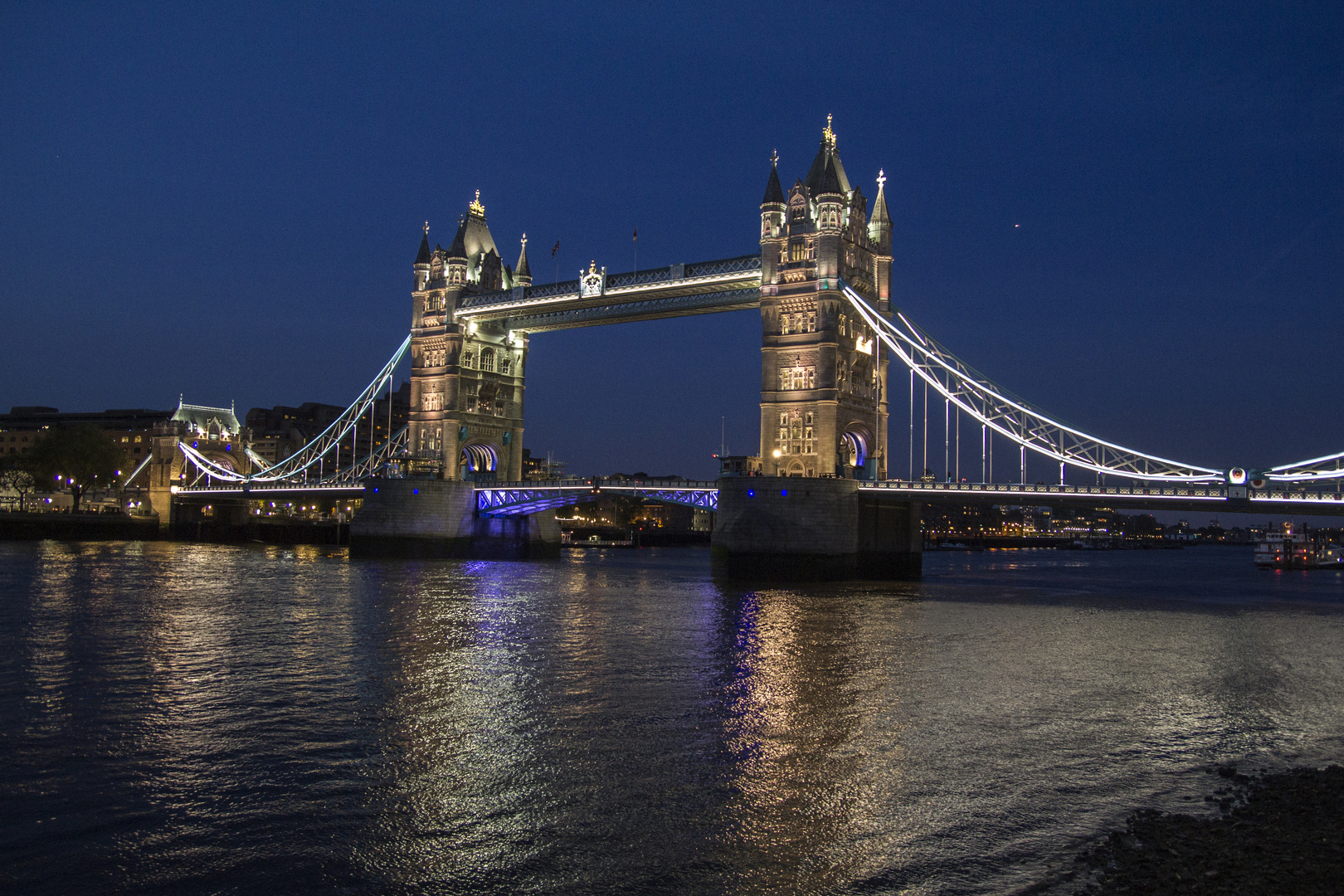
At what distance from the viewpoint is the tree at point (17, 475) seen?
8738 centimetres

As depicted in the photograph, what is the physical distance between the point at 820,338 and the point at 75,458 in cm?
6980

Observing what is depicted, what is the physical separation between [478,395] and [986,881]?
57.7 meters

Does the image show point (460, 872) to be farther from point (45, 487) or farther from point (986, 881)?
point (45, 487)

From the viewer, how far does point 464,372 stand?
63406 mm

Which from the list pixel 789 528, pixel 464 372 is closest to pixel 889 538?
pixel 789 528

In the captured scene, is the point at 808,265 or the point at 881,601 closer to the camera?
the point at 881,601

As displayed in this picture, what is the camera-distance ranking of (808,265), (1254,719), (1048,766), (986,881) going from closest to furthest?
(986,881) < (1048,766) < (1254,719) < (808,265)

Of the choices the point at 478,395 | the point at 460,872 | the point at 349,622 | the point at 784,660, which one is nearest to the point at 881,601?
the point at 784,660

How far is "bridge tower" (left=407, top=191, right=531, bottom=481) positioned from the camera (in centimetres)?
6300

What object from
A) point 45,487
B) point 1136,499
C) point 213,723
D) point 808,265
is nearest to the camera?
point 213,723

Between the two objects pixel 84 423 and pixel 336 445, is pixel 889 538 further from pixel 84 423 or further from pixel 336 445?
pixel 84 423

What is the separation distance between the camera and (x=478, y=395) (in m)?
63.9

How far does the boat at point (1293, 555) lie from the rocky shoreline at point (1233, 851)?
81879mm

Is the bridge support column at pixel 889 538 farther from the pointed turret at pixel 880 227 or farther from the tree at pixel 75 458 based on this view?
the tree at pixel 75 458
